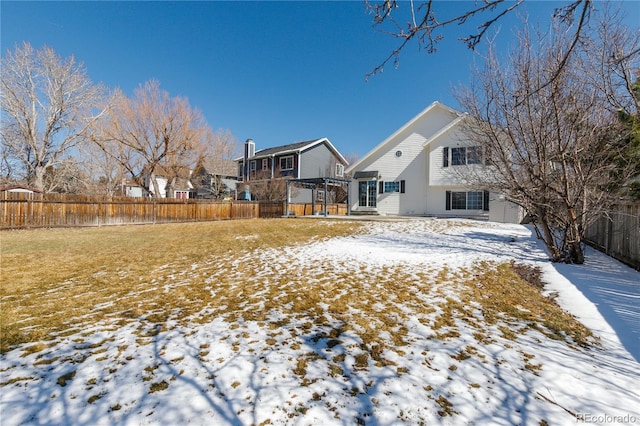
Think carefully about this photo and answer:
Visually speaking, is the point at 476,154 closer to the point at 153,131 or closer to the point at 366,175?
the point at 366,175

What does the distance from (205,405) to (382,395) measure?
127 centimetres

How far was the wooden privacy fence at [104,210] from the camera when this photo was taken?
12.2 metres

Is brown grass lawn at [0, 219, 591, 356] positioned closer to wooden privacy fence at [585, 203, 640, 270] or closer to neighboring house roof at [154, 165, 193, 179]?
wooden privacy fence at [585, 203, 640, 270]

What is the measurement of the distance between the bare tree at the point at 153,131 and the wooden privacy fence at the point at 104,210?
3.79 meters

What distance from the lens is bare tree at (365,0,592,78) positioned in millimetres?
2484

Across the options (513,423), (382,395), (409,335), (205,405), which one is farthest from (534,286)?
(205,405)

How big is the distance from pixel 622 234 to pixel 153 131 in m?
23.9

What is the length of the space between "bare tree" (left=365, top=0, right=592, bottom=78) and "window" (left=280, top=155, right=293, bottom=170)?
2711 cm

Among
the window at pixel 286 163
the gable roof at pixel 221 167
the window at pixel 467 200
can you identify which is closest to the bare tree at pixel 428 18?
the window at pixel 467 200

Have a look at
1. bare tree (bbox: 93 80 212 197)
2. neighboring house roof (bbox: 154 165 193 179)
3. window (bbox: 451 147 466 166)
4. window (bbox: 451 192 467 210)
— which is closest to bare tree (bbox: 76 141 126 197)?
bare tree (bbox: 93 80 212 197)

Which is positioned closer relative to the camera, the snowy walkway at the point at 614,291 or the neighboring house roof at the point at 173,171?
the snowy walkway at the point at 614,291

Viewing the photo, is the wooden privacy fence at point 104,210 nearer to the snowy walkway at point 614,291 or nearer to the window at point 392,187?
the window at point 392,187

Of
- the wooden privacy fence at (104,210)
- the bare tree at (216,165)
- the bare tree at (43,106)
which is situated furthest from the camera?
the bare tree at (216,165)

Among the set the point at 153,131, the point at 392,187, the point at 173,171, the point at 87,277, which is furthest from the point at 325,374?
the point at 173,171
